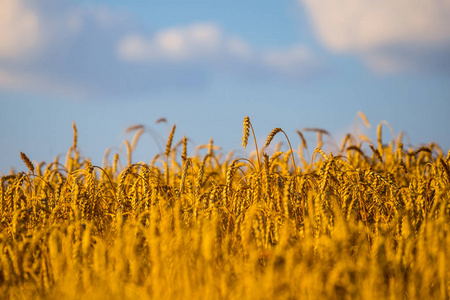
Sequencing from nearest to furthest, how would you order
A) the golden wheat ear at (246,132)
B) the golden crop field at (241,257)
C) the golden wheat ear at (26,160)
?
the golden crop field at (241,257)
the golden wheat ear at (246,132)
the golden wheat ear at (26,160)

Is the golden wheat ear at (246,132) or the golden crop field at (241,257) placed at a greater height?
the golden wheat ear at (246,132)

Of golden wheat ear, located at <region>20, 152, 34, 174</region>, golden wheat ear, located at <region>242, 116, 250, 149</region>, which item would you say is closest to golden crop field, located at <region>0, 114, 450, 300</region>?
golden wheat ear, located at <region>242, 116, 250, 149</region>

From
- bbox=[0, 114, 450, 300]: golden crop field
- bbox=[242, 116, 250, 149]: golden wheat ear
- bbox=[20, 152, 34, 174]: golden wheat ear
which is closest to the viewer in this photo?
bbox=[0, 114, 450, 300]: golden crop field

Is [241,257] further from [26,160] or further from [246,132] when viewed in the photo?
[26,160]

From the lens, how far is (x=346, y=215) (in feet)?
7.31

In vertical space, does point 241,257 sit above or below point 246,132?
below

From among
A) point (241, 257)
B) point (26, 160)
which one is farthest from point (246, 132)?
point (26, 160)

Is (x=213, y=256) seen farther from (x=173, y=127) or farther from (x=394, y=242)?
(x=173, y=127)

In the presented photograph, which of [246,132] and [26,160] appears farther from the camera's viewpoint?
[26,160]

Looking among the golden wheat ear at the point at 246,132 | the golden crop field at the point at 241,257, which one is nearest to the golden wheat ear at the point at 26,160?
the golden crop field at the point at 241,257

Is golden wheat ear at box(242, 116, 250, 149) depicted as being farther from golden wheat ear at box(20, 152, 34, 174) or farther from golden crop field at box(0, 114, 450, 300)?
golden wheat ear at box(20, 152, 34, 174)

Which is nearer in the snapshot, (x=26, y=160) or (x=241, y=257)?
(x=241, y=257)

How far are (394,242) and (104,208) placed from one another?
5.40 ft

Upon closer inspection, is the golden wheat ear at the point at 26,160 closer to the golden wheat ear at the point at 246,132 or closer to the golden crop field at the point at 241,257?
the golden crop field at the point at 241,257
